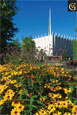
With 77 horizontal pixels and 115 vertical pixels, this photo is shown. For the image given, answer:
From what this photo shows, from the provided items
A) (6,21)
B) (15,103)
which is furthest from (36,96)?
(6,21)

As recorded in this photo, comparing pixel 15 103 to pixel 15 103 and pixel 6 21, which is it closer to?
pixel 15 103

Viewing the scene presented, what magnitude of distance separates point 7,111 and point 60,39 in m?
19.0

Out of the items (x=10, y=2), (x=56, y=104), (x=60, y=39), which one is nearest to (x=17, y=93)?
(x=56, y=104)

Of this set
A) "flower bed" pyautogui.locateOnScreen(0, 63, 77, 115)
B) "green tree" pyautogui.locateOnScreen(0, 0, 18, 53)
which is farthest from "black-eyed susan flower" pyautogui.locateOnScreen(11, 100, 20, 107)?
"green tree" pyautogui.locateOnScreen(0, 0, 18, 53)

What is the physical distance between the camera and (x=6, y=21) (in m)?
10.5

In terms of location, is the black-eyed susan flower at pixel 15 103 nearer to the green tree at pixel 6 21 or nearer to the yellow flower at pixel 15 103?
the yellow flower at pixel 15 103

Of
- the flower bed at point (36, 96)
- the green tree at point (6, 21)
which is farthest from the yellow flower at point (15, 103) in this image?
the green tree at point (6, 21)

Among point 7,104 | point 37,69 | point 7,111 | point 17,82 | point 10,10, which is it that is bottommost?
point 7,111

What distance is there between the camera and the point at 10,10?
1081 cm

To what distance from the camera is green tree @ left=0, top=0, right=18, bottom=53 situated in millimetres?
10121

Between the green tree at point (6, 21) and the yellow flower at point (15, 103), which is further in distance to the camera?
the green tree at point (6, 21)

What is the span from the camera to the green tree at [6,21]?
1012 centimetres

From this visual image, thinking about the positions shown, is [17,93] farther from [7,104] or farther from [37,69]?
[37,69]

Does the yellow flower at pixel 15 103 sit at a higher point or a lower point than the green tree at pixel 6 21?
lower
